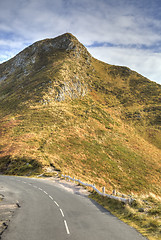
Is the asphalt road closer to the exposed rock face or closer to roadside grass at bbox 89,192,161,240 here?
roadside grass at bbox 89,192,161,240

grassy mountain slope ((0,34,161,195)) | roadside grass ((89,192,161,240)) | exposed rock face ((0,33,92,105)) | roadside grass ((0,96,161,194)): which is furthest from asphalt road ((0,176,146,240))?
exposed rock face ((0,33,92,105))

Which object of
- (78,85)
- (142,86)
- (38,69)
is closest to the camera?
(78,85)

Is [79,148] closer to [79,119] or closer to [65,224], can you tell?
[79,119]

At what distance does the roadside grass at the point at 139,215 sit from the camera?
29.2 feet

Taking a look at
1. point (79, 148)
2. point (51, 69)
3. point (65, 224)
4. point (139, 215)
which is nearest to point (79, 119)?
point (79, 148)

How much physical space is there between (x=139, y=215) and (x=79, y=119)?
51.1 meters

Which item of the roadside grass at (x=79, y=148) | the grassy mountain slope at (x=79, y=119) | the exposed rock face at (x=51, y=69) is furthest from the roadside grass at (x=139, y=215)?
the exposed rock face at (x=51, y=69)

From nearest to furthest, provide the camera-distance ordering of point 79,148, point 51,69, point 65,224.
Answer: point 65,224 < point 79,148 < point 51,69

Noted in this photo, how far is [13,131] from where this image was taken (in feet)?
153

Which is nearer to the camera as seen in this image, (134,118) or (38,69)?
(134,118)

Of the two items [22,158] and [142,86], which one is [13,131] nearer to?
[22,158]

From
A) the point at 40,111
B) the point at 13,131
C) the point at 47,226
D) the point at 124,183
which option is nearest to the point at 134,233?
the point at 47,226

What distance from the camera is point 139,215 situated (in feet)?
35.1

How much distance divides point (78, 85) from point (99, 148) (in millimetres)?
47075
